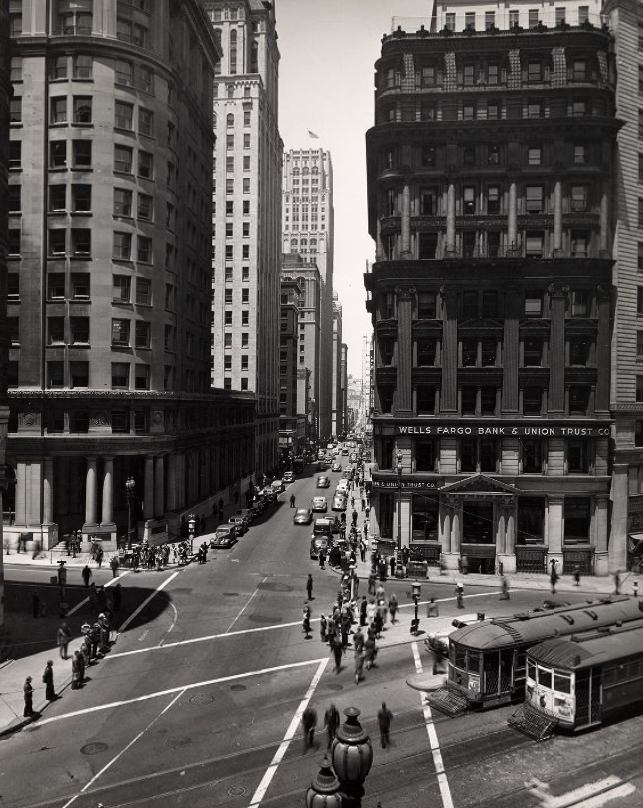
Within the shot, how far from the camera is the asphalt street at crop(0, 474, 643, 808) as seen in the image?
17109 mm

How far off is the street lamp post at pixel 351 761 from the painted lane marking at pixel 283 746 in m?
10.9

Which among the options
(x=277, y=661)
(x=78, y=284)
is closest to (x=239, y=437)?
(x=78, y=284)

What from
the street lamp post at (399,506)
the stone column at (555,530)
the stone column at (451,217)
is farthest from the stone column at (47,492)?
the stone column at (555,530)

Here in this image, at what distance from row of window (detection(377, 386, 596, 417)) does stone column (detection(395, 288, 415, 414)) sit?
2.54 feet

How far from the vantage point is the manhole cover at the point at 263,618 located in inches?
1292

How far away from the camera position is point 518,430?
45.8 metres

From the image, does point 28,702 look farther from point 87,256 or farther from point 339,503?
point 339,503

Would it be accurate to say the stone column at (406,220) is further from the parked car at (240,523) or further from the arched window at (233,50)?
the arched window at (233,50)

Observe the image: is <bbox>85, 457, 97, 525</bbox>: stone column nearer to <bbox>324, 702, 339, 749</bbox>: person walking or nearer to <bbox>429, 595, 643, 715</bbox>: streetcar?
<bbox>429, 595, 643, 715</bbox>: streetcar

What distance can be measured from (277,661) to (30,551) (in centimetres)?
2889

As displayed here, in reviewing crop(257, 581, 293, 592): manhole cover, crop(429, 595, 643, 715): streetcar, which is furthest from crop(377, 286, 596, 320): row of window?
crop(429, 595, 643, 715): streetcar

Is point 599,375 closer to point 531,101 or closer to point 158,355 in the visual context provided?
point 531,101

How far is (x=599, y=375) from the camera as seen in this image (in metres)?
45.8

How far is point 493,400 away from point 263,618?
22878mm
